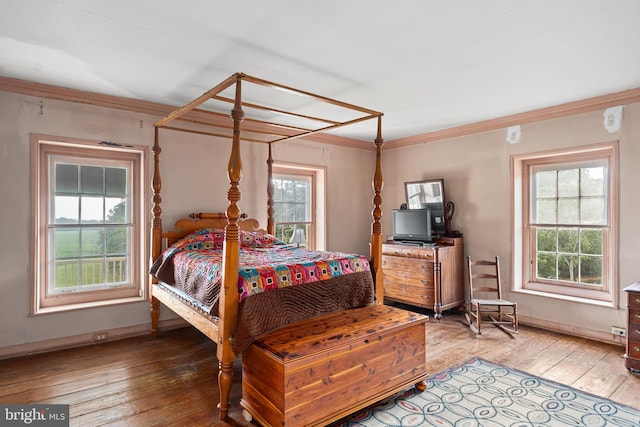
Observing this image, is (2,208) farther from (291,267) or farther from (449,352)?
(449,352)

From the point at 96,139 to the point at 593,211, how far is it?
5.32 meters

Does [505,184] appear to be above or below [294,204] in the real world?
above

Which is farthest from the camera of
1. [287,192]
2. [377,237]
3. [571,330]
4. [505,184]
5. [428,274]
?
[287,192]

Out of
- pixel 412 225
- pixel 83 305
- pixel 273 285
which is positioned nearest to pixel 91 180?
pixel 83 305

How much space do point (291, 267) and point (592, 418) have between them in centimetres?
221

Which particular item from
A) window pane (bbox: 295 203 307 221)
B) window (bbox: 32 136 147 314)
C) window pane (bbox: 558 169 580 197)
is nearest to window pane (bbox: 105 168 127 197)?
window (bbox: 32 136 147 314)

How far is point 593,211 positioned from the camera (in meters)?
3.97

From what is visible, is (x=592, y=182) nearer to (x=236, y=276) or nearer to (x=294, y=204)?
(x=294, y=204)

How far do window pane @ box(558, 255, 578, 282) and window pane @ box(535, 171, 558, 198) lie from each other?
28.7 inches

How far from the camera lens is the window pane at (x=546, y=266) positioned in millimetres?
4305

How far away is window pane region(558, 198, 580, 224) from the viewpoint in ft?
13.4

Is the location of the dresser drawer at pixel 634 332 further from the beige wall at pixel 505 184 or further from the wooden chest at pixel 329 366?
the wooden chest at pixel 329 366

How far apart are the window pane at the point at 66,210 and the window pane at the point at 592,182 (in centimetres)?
544

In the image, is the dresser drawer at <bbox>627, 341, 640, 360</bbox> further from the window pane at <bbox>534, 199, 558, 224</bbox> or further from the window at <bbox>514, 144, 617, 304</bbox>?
the window pane at <bbox>534, 199, 558, 224</bbox>
